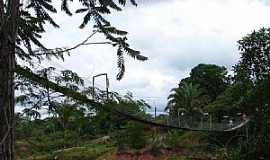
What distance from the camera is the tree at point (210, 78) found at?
3969 cm

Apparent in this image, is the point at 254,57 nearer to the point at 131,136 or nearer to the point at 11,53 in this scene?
the point at 131,136

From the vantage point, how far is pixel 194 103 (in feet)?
111

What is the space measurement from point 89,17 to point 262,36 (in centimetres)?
1121

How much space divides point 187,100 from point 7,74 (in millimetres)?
30724

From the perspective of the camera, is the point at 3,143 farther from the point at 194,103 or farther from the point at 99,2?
the point at 194,103

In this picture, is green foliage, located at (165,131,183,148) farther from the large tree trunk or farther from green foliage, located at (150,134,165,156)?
the large tree trunk

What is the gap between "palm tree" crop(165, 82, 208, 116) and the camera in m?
33.8

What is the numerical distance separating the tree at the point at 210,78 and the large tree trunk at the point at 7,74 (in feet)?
118

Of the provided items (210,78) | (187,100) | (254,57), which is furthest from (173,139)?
(210,78)

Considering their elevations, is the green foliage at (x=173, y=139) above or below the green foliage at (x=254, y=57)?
below

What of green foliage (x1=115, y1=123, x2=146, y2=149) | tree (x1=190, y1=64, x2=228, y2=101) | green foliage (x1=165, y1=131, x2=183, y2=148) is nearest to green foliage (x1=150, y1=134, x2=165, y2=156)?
green foliage (x1=165, y1=131, x2=183, y2=148)

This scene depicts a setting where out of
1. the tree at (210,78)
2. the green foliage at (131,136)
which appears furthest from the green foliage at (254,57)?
the tree at (210,78)

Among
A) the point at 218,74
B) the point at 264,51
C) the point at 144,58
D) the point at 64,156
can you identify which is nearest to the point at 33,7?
the point at 144,58

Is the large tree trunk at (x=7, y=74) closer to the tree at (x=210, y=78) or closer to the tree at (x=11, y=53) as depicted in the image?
the tree at (x=11, y=53)
